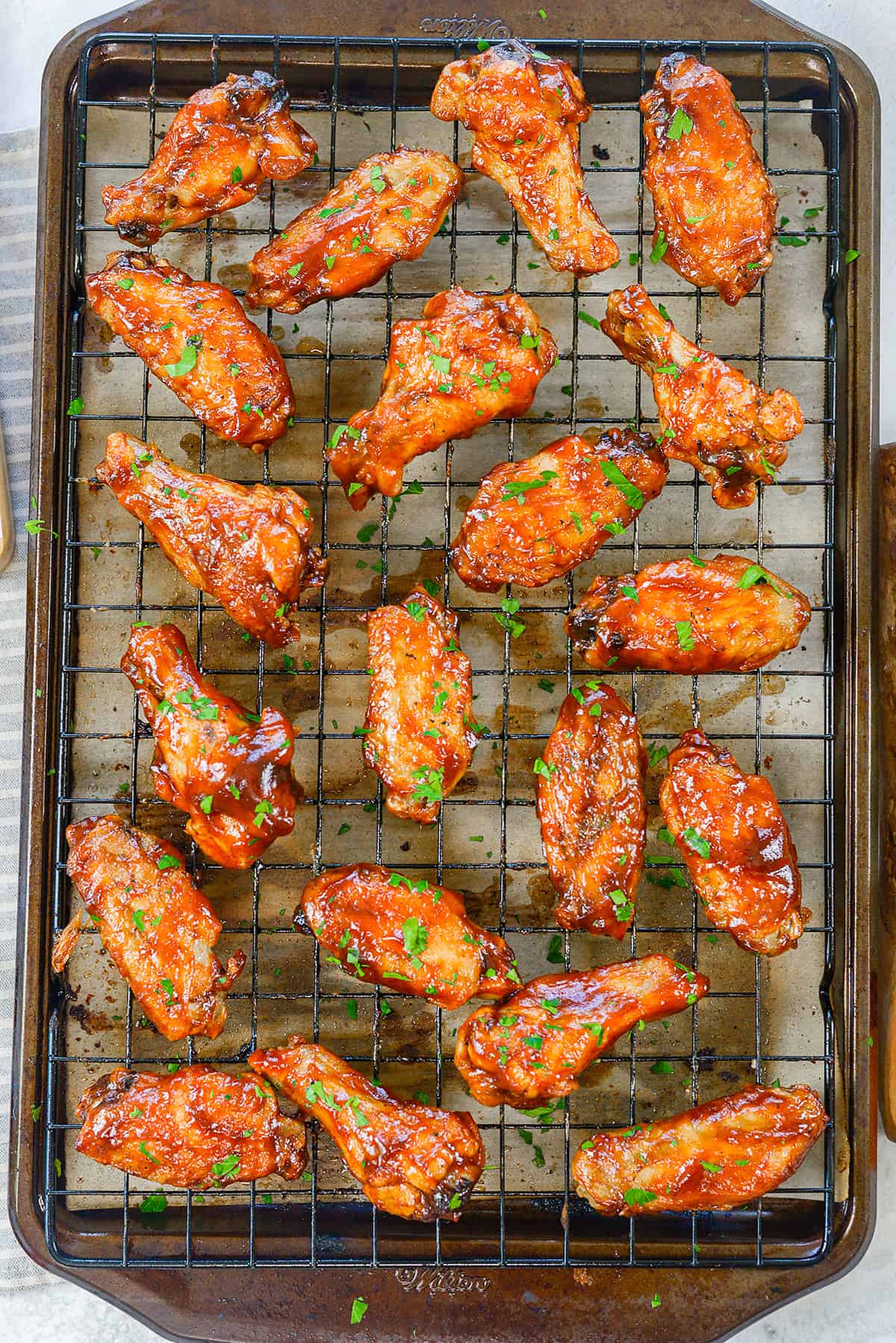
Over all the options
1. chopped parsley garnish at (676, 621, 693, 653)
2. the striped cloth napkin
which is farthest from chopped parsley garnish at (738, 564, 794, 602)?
the striped cloth napkin

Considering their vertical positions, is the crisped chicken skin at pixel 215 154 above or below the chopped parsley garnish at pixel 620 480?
above

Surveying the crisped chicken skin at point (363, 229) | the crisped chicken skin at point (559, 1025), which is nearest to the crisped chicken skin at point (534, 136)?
the crisped chicken skin at point (363, 229)

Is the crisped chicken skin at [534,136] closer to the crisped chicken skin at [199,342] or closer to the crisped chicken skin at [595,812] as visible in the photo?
the crisped chicken skin at [199,342]

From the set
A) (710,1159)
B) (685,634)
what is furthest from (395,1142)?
(685,634)

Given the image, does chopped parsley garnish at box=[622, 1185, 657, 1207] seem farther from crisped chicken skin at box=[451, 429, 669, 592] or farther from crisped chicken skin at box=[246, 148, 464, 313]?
crisped chicken skin at box=[246, 148, 464, 313]

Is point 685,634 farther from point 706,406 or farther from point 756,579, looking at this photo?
point 706,406

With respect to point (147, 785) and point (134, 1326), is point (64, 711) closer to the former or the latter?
point (147, 785)

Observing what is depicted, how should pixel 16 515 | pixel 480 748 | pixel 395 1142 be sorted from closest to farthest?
pixel 395 1142, pixel 480 748, pixel 16 515
